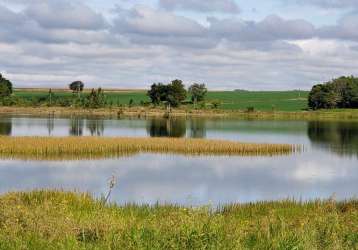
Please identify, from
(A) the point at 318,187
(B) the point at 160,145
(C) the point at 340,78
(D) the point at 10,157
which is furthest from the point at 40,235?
(C) the point at 340,78

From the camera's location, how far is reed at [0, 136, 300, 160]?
138 feet

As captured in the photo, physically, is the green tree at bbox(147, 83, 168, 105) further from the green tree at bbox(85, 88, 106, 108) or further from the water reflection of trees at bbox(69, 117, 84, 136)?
the water reflection of trees at bbox(69, 117, 84, 136)

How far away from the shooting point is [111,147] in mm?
45875

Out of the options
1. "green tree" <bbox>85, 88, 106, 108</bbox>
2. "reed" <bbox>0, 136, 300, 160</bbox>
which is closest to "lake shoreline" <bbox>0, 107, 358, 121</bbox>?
"green tree" <bbox>85, 88, 106, 108</bbox>

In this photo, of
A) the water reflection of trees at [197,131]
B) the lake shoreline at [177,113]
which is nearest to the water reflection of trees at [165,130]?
the water reflection of trees at [197,131]

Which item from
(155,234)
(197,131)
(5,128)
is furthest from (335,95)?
(155,234)

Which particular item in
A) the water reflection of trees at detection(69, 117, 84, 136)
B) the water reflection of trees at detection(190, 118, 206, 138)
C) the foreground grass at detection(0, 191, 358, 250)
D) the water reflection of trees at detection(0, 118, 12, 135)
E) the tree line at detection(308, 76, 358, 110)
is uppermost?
the tree line at detection(308, 76, 358, 110)

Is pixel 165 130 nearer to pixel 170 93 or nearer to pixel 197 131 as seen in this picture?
pixel 197 131

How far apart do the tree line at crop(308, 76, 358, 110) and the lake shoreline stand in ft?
27.1

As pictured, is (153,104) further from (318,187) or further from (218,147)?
(318,187)

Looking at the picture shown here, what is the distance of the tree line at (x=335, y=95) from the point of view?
5763 inches

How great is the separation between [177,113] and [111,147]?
3426 inches

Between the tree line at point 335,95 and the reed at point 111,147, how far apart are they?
9786cm

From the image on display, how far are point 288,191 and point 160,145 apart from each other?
20709 mm
